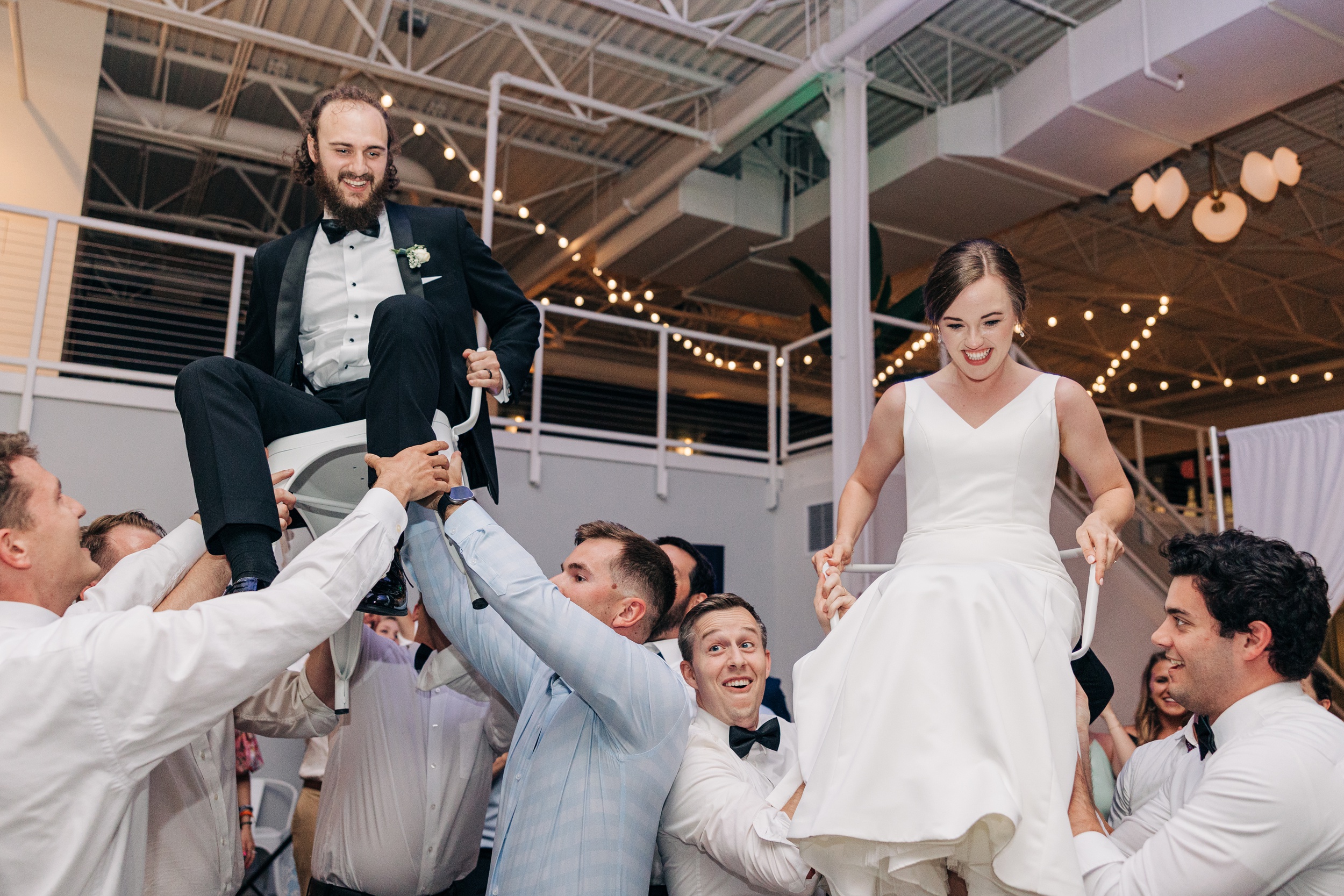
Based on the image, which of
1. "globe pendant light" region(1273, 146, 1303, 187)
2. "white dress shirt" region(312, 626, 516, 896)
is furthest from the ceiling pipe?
"white dress shirt" region(312, 626, 516, 896)

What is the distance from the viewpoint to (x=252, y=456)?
84.5 inches

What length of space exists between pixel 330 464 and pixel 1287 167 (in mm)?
7302

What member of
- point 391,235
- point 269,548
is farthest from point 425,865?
point 391,235

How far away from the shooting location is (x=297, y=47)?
308 inches

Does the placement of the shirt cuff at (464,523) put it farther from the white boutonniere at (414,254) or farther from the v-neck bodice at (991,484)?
the v-neck bodice at (991,484)

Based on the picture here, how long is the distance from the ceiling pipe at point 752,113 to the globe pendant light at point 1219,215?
8.57ft

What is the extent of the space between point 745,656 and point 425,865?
1.24m

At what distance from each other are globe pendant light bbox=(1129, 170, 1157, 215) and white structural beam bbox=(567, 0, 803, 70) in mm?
2637

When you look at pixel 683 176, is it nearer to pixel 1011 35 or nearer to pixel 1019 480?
pixel 1011 35

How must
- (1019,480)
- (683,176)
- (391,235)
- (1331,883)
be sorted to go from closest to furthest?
(1331,883), (1019,480), (391,235), (683,176)

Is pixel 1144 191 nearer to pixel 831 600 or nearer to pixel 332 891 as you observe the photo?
pixel 831 600

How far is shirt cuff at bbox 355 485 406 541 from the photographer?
2074mm

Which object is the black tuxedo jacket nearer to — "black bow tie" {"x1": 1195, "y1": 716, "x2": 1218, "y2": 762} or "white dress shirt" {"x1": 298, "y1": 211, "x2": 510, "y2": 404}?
"white dress shirt" {"x1": 298, "y1": 211, "x2": 510, "y2": 404}

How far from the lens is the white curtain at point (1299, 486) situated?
611 cm
